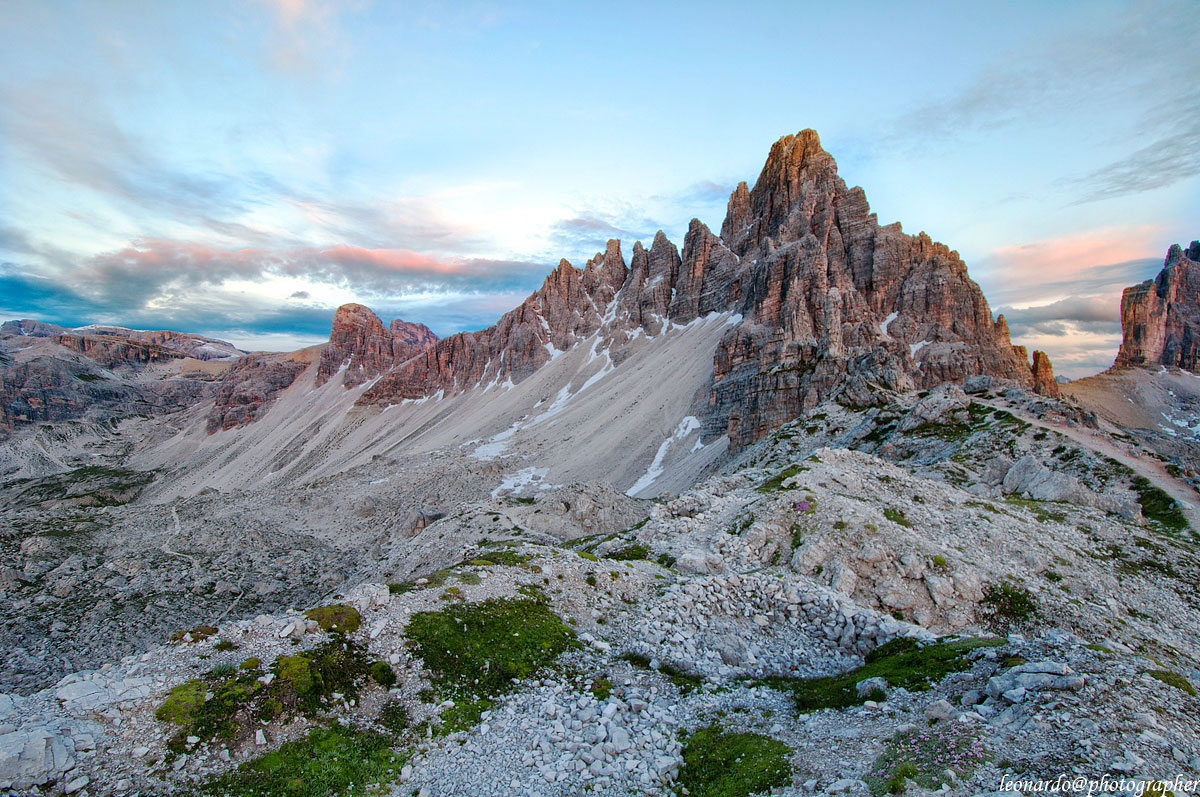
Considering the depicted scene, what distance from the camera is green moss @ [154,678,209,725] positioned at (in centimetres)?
1176

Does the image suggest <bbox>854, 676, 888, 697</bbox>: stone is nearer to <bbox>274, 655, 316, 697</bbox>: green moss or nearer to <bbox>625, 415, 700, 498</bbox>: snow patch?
<bbox>274, 655, 316, 697</bbox>: green moss

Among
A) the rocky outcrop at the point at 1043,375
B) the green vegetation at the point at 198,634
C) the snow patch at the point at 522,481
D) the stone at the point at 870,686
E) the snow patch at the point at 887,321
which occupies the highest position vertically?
the snow patch at the point at 887,321

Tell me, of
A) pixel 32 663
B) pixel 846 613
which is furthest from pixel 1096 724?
pixel 32 663

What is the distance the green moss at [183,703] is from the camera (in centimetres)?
1176

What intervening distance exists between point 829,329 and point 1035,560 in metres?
69.5

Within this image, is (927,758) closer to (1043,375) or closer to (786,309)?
(786,309)

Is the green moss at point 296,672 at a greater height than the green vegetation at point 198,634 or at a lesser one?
lesser

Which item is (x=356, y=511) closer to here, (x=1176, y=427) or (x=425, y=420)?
(x=425, y=420)

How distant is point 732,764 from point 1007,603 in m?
17.4

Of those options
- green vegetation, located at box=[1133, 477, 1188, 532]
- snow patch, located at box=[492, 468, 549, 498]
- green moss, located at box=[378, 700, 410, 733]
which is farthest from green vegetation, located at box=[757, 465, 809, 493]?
snow patch, located at box=[492, 468, 549, 498]

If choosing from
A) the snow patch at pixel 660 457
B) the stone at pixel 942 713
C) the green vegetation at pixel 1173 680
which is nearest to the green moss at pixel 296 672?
the stone at pixel 942 713

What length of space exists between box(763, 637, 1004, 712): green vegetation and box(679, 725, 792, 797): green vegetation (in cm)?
249

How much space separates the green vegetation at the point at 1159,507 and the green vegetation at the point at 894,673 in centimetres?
2550

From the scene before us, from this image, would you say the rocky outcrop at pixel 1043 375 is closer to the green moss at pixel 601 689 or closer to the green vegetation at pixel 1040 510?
the green vegetation at pixel 1040 510
